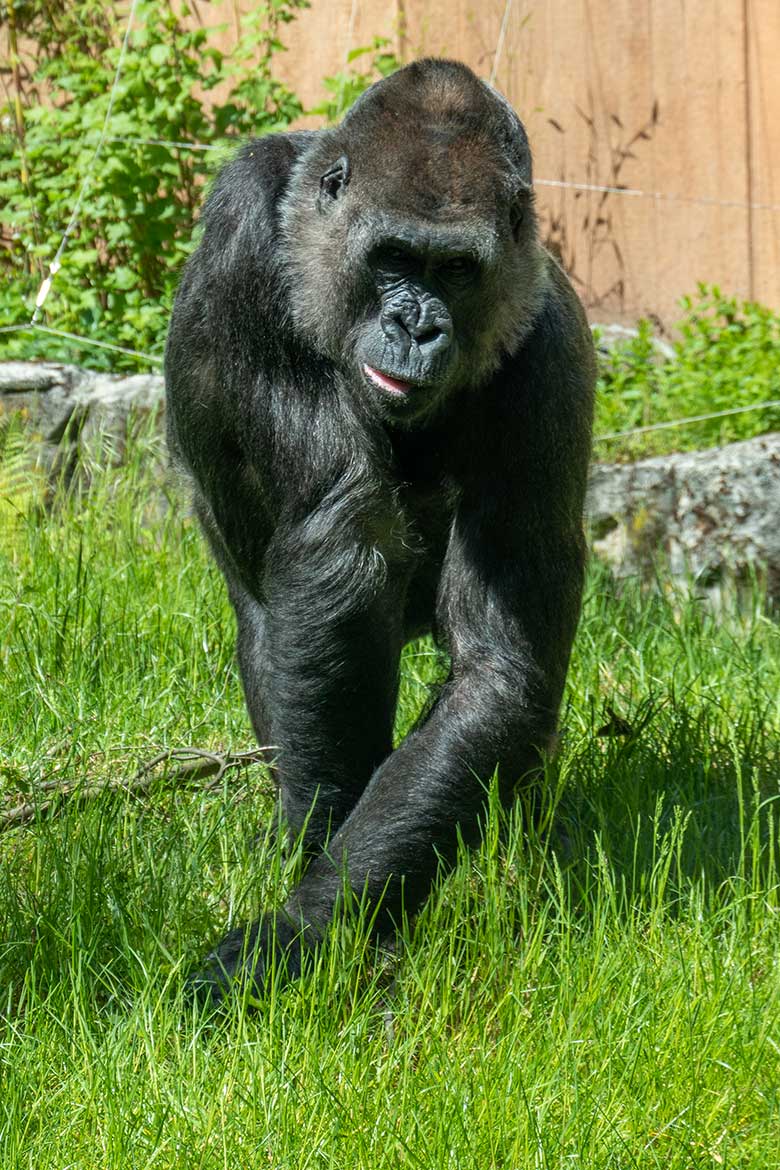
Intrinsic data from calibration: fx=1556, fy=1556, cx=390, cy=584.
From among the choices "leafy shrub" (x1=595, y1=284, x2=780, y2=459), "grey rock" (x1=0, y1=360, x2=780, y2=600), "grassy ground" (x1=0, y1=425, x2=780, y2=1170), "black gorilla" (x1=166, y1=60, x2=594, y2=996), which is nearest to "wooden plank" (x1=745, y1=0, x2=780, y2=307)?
"leafy shrub" (x1=595, y1=284, x2=780, y2=459)

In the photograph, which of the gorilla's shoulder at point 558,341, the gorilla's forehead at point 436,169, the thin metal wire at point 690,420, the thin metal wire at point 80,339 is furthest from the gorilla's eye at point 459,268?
the thin metal wire at point 80,339

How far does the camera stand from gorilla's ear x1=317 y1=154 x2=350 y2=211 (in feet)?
12.0

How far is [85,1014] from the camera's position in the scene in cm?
305

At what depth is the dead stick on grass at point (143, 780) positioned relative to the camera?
385 centimetres

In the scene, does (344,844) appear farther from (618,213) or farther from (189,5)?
(189,5)

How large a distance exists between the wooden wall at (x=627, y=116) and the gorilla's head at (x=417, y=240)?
4.64 m

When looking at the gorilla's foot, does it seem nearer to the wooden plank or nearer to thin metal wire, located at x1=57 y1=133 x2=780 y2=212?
thin metal wire, located at x1=57 y1=133 x2=780 y2=212

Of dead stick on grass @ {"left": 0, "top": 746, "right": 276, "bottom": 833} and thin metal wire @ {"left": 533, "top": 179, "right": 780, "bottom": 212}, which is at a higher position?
thin metal wire @ {"left": 533, "top": 179, "right": 780, "bottom": 212}

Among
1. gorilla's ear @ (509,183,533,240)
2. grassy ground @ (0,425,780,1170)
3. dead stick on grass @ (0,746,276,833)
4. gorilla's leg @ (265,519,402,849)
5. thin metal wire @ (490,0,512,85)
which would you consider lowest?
grassy ground @ (0,425,780,1170)

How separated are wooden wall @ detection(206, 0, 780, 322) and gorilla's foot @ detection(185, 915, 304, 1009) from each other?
18.3ft

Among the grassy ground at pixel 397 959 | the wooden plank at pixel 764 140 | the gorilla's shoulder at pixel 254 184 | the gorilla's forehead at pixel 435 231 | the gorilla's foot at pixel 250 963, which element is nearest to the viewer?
the grassy ground at pixel 397 959

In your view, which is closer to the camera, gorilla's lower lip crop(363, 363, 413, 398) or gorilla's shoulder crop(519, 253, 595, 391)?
gorilla's lower lip crop(363, 363, 413, 398)

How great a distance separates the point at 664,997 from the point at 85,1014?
3.80 ft

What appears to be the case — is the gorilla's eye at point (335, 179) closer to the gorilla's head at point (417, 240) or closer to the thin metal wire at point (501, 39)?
the gorilla's head at point (417, 240)
